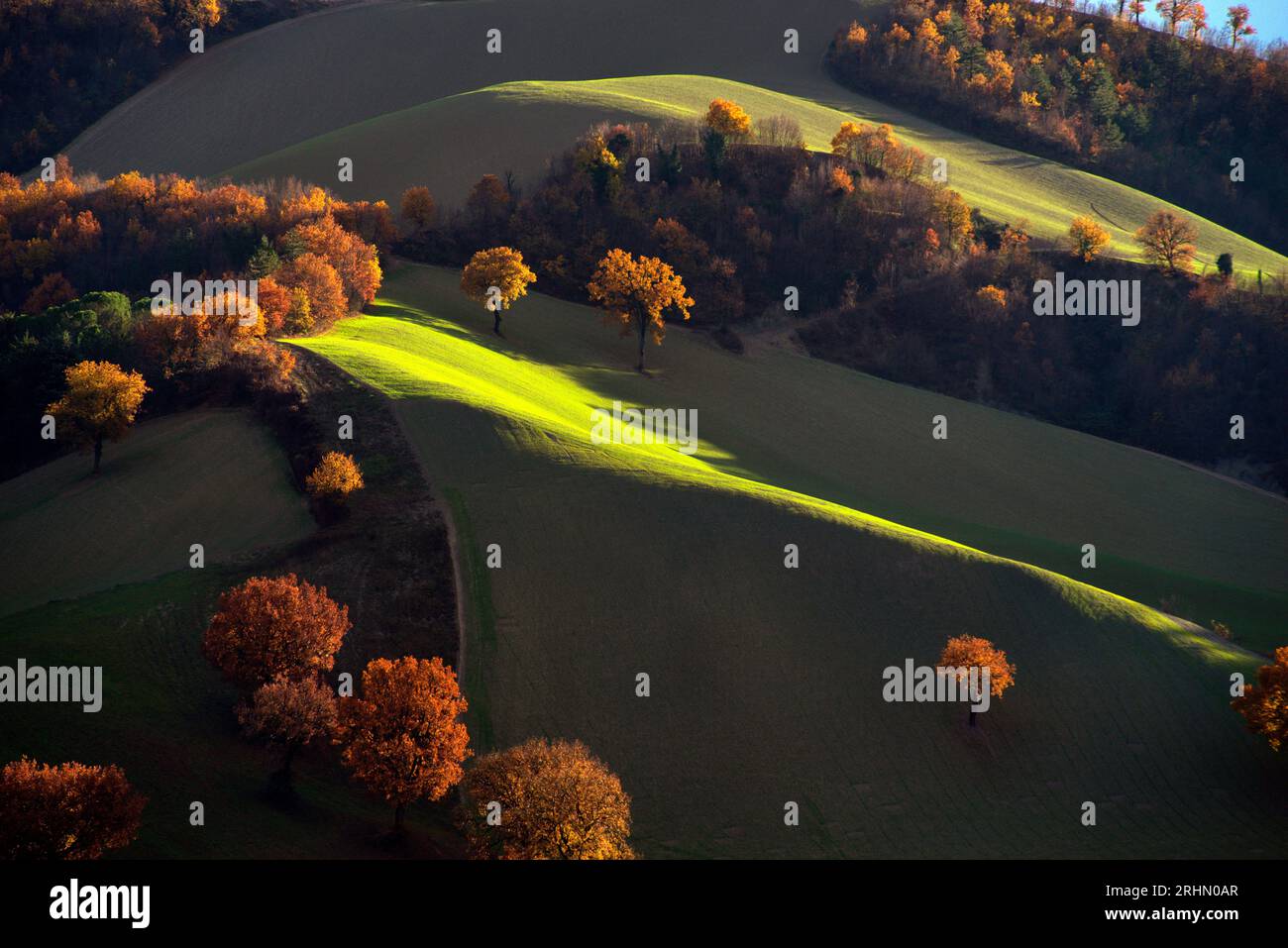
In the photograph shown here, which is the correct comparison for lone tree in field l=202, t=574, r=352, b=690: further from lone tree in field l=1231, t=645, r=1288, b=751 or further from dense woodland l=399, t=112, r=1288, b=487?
dense woodland l=399, t=112, r=1288, b=487

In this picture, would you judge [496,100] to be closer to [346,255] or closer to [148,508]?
[346,255]

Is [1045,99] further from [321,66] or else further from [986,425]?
[321,66]

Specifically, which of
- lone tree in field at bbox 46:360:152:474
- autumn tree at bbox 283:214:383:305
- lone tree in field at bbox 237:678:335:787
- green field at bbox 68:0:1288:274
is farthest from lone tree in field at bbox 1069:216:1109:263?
lone tree in field at bbox 237:678:335:787

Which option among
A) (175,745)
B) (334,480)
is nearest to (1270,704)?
(334,480)

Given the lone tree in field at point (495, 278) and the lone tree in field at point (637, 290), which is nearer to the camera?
the lone tree in field at point (637, 290)

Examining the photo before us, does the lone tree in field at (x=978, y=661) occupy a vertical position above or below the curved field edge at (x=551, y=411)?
below

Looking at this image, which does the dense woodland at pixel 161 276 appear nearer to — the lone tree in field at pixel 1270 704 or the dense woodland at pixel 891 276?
the dense woodland at pixel 891 276

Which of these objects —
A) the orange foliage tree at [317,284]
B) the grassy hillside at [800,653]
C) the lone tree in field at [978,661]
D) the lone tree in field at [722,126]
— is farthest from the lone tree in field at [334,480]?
the lone tree in field at [722,126]
